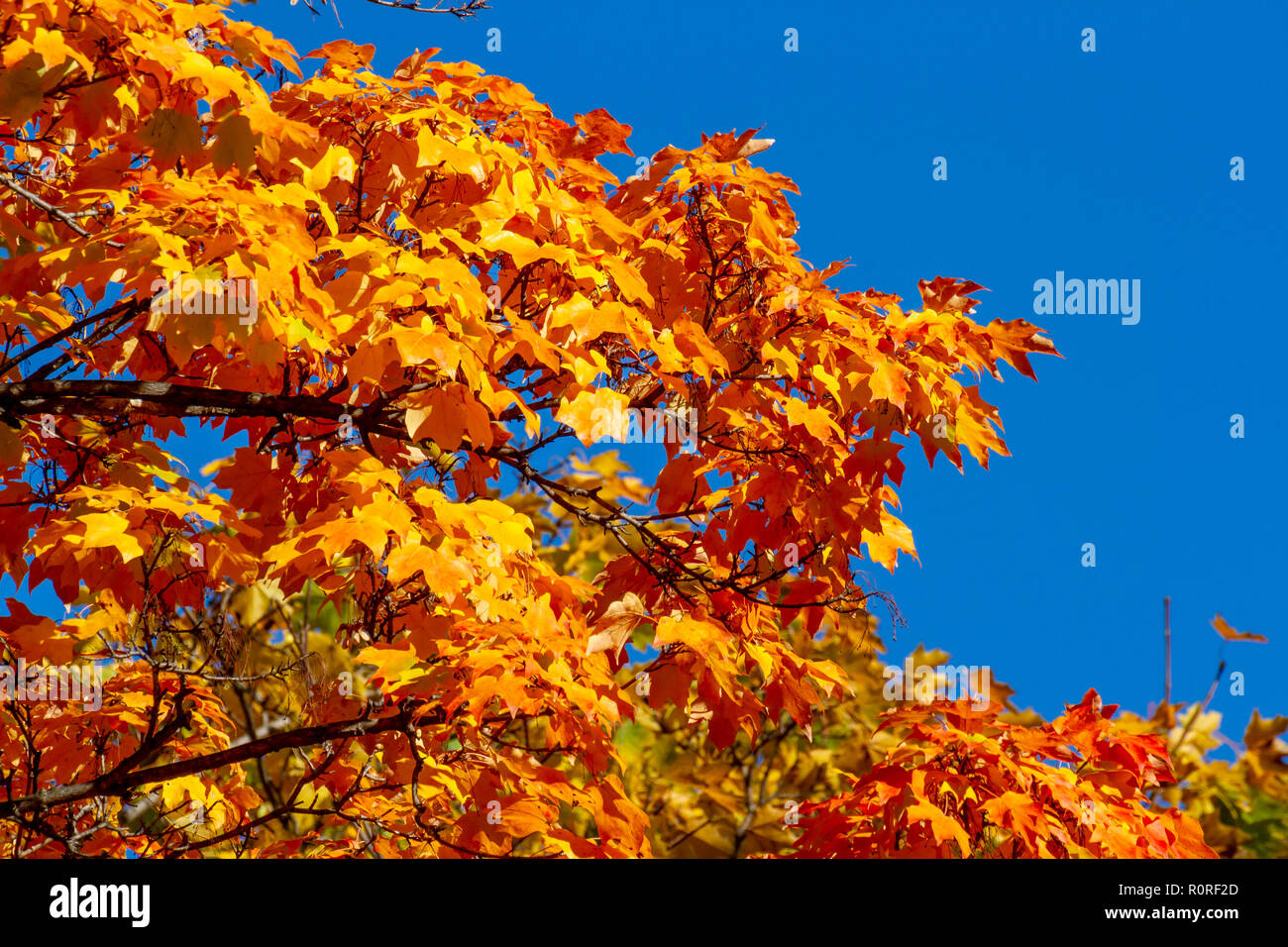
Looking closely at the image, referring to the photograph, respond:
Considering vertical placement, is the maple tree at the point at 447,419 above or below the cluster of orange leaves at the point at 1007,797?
above

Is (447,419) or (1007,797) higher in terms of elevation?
A: (447,419)

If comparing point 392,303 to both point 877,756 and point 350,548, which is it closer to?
point 350,548

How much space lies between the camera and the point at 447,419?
4.03 metres

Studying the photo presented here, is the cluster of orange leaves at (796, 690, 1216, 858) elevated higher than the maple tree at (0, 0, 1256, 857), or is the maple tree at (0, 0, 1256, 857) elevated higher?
the maple tree at (0, 0, 1256, 857)

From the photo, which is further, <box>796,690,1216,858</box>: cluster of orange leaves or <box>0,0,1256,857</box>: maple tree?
<box>796,690,1216,858</box>: cluster of orange leaves

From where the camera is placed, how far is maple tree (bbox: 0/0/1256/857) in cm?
388

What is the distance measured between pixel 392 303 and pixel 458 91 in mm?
1242

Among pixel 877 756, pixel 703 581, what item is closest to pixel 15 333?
pixel 703 581

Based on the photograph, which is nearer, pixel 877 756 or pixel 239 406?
pixel 239 406

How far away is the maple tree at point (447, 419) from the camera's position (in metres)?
3.88

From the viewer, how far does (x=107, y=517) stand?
4.28 meters

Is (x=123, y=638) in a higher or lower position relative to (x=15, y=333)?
lower

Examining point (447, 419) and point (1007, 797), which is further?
point (1007, 797)

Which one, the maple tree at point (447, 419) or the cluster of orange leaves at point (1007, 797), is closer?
the maple tree at point (447, 419)
